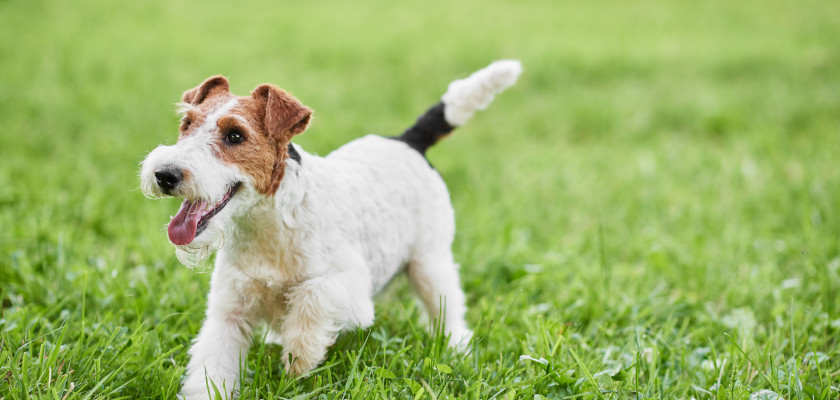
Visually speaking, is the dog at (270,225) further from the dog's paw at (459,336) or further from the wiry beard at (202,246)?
the dog's paw at (459,336)

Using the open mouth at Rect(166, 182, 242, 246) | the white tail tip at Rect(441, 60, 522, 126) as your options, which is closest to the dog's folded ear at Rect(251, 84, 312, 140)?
the open mouth at Rect(166, 182, 242, 246)

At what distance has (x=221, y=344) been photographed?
2.90m

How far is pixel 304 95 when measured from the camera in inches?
332

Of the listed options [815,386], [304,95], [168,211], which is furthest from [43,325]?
[304,95]

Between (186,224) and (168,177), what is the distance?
0.22 meters

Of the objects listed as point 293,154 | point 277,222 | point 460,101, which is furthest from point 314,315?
point 460,101

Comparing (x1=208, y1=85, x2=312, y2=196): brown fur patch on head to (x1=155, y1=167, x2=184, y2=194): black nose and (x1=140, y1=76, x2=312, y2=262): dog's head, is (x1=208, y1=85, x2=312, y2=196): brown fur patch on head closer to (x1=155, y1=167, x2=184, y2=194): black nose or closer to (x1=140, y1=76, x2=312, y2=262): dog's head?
(x1=140, y1=76, x2=312, y2=262): dog's head

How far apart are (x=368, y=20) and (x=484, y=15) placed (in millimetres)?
2562

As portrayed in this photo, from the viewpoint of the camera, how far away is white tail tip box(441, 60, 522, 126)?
12.0ft

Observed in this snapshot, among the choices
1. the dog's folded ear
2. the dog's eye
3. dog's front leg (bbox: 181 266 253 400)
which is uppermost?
the dog's folded ear

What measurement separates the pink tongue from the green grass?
628 mm

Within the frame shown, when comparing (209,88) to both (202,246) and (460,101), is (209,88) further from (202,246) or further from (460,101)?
(460,101)

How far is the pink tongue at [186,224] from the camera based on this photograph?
254 cm

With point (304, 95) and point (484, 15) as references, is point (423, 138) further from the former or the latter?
point (484, 15)
